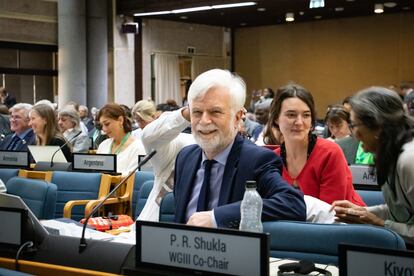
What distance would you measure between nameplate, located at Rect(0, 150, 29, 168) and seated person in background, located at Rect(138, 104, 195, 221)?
8.91ft

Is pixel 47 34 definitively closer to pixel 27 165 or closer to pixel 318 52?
pixel 318 52

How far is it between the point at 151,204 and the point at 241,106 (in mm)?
1208

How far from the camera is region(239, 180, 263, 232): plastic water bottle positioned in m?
2.12

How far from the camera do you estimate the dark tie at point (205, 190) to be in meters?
2.42

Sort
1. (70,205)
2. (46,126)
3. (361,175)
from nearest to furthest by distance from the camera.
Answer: (361,175) < (70,205) < (46,126)

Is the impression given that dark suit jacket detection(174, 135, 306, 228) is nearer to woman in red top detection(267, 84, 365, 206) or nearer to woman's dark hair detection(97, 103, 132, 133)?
woman in red top detection(267, 84, 365, 206)

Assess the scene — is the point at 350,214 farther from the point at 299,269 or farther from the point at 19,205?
the point at 19,205

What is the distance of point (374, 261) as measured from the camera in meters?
1.55

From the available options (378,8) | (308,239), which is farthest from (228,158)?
(378,8)

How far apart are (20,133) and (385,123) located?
214 inches

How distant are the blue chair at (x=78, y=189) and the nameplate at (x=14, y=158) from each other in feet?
2.71

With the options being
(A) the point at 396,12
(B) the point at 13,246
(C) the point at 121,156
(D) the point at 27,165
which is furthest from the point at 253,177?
(A) the point at 396,12

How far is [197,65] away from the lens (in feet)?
60.3

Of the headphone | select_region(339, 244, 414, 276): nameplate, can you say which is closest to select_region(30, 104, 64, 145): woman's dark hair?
the headphone
